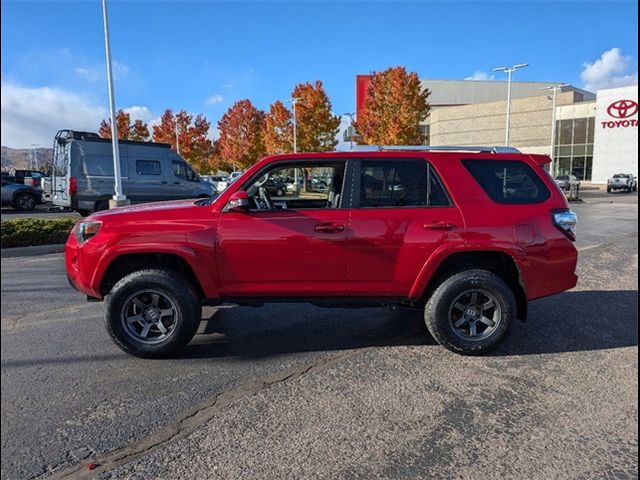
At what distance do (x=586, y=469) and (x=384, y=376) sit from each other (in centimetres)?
149

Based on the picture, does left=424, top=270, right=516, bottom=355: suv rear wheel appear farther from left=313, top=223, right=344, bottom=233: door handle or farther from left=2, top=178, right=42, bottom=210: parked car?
left=2, top=178, right=42, bottom=210: parked car

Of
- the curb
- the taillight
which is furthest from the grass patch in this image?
the taillight

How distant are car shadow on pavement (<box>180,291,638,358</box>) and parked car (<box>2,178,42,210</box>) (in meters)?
16.5

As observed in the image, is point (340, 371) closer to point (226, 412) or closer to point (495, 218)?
point (226, 412)

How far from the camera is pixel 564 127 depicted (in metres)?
48.0

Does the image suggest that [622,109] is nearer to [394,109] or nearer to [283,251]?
[394,109]

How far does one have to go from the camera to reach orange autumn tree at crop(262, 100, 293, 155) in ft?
126

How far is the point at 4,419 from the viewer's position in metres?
2.92

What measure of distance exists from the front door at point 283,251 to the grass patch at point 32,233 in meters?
6.88

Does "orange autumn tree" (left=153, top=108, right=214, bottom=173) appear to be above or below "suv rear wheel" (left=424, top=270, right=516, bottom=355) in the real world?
above

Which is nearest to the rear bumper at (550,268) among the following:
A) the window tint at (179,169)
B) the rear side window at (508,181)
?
the rear side window at (508,181)

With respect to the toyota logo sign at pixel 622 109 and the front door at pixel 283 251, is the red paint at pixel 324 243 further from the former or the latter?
the toyota logo sign at pixel 622 109

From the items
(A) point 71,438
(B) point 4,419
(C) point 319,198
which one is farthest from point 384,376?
(B) point 4,419

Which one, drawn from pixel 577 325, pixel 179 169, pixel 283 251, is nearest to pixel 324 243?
pixel 283 251
